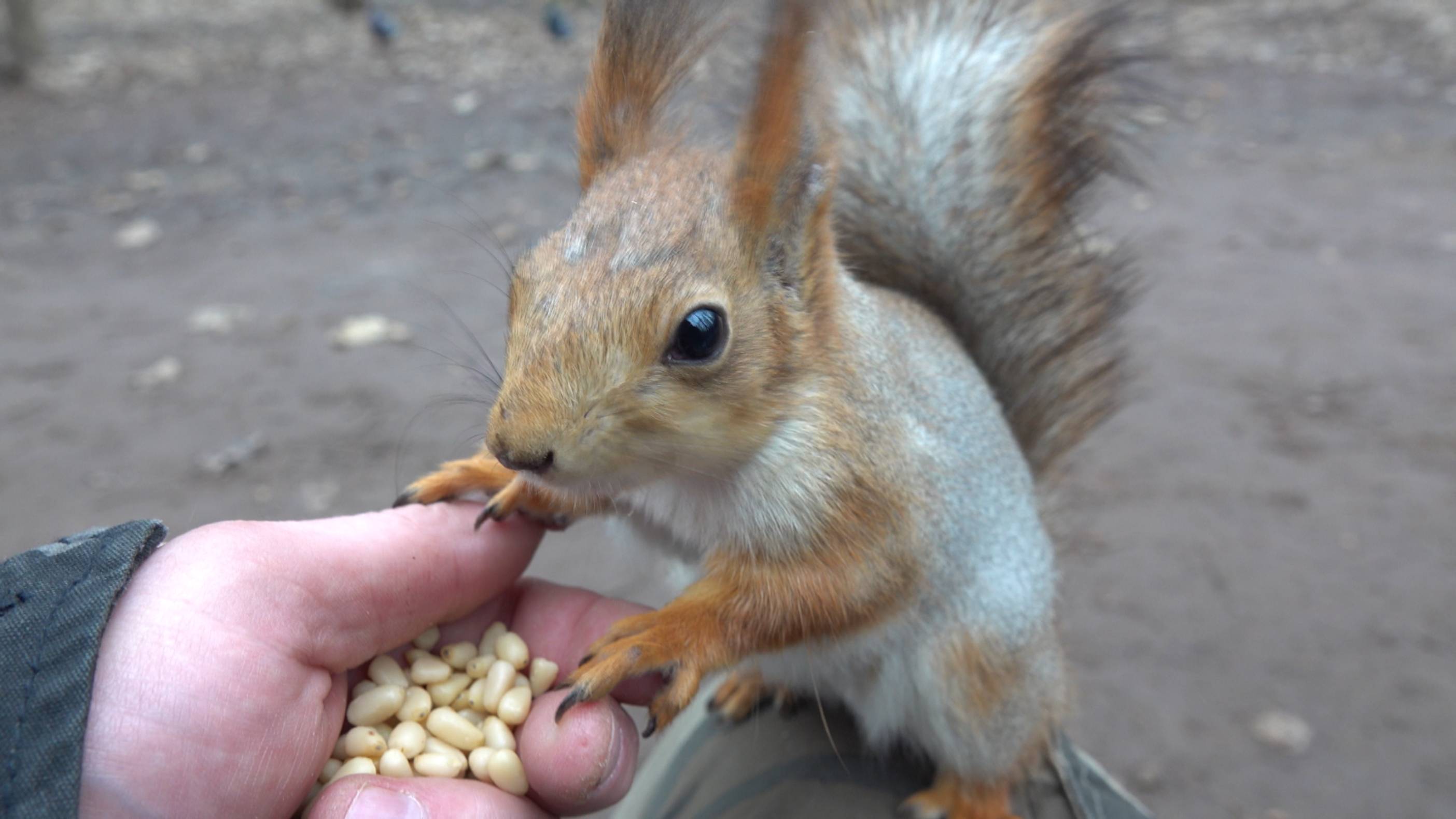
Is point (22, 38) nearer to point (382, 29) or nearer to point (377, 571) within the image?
point (382, 29)

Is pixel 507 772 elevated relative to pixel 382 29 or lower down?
elevated

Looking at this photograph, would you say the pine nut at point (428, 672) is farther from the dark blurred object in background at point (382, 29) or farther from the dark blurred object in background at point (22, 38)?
the dark blurred object in background at point (22, 38)

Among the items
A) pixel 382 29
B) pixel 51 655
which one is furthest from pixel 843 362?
pixel 382 29

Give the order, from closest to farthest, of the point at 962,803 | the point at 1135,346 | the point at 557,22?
the point at 962,803 < the point at 1135,346 < the point at 557,22

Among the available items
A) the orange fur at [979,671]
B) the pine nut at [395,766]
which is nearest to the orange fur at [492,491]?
the pine nut at [395,766]

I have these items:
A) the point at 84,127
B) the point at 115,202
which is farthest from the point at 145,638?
the point at 84,127

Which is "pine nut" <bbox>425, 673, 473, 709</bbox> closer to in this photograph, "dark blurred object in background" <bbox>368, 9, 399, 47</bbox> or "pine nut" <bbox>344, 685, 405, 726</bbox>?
"pine nut" <bbox>344, 685, 405, 726</bbox>
